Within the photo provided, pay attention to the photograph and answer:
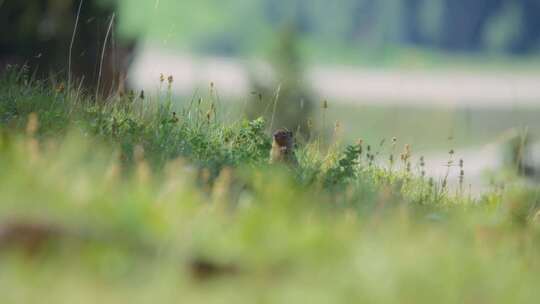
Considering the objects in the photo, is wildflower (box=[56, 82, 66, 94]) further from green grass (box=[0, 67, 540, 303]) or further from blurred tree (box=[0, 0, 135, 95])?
blurred tree (box=[0, 0, 135, 95])

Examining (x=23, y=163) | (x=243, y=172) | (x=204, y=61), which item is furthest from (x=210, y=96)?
(x=23, y=163)

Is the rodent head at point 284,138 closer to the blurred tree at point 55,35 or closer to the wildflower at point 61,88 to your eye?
the wildflower at point 61,88

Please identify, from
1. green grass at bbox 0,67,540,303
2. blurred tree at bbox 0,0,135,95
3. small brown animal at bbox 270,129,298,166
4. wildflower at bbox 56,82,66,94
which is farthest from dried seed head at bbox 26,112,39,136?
blurred tree at bbox 0,0,135,95

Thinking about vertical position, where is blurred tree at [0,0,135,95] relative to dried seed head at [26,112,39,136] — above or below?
above

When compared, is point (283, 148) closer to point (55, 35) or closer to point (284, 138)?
point (284, 138)

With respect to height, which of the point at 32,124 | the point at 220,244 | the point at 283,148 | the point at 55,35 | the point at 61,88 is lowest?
the point at 220,244

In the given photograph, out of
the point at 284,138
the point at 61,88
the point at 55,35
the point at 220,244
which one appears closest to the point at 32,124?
the point at 220,244

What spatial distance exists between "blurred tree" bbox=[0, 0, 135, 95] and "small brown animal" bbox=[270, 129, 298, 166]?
8.19m

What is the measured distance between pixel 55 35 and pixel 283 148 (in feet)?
32.0

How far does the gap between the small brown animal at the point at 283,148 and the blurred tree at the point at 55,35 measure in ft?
26.9

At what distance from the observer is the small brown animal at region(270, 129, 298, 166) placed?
27.1ft

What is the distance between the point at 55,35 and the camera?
1692 centimetres

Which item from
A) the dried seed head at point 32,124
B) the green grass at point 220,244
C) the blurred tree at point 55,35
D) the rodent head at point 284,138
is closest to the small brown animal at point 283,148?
the rodent head at point 284,138

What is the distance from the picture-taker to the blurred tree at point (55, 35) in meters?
16.2
